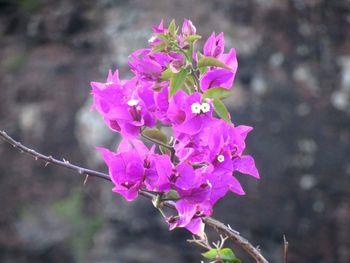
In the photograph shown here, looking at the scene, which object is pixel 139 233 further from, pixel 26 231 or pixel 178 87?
pixel 178 87

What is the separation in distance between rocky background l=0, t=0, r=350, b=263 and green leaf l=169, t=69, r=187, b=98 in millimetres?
1895

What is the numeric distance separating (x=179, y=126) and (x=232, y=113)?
191cm

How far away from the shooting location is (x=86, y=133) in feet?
8.79

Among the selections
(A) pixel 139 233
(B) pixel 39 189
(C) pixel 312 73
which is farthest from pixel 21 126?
(C) pixel 312 73

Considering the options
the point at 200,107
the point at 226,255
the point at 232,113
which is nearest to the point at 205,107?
the point at 200,107

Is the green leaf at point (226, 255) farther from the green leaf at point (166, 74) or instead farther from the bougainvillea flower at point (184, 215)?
the green leaf at point (166, 74)

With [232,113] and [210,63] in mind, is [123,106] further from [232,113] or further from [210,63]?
[232,113]

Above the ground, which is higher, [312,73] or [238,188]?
[238,188]

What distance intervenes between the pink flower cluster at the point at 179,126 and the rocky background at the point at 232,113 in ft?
6.09

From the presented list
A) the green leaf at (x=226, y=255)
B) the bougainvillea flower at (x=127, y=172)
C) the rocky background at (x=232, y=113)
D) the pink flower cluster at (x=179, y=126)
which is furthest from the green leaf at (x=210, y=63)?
the rocky background at (x=232, y=113)

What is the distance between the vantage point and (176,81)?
22.6 inches

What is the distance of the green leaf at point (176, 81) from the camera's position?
1.87 ft

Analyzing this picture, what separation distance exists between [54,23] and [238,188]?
2.41 m

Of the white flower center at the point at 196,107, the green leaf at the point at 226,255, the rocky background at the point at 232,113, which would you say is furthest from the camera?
the rocky background at the point at 232,113
